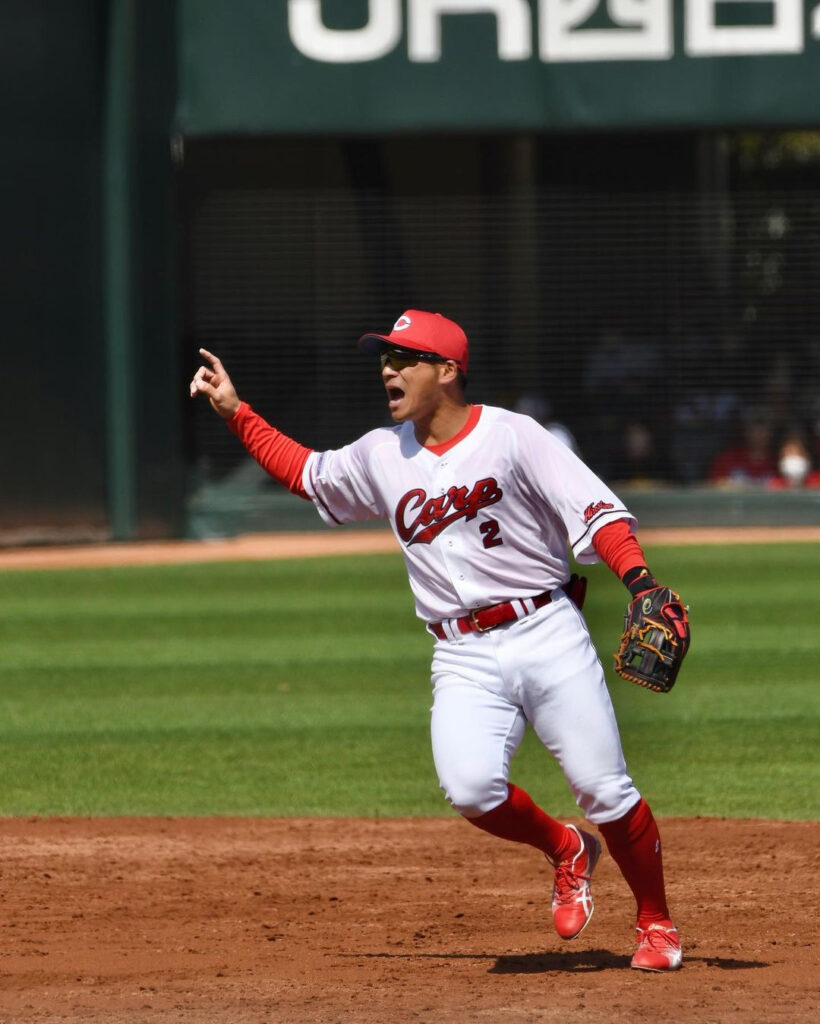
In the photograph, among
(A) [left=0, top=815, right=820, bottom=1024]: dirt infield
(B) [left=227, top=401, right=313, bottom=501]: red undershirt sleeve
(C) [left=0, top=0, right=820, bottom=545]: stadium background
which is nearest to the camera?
(A) [left=0, top=815, right=820, bottom=1024]: dirt infield

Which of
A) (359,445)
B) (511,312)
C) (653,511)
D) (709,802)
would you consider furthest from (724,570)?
(359,445)

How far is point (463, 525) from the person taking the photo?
4.86 meters

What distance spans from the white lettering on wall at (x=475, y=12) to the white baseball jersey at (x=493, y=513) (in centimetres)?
1257

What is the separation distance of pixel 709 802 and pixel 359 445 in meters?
3.02

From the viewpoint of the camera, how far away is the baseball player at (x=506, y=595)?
4.77 meters

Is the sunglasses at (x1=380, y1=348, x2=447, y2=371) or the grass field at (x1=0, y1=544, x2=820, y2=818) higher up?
the sunglasses at (x1=380, y1=348, x2=447, y2=371)

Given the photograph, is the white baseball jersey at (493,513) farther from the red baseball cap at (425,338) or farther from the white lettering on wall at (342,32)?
the white lettering on wall at (342,32)

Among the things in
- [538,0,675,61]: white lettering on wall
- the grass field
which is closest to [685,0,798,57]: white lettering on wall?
[538,0,675,61]: white lettering on wall

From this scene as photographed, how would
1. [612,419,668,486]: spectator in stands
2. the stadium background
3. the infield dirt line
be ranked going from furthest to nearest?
[612,419,668,486]: spectator in stands → the stadium background → the infield dirt line

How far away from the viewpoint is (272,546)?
16672mm

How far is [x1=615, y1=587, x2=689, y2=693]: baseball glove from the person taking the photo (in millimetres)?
4562

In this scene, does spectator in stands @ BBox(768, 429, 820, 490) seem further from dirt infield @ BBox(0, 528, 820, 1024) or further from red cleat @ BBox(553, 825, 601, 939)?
red cleat @ BBox(553, 825, 601, 939)

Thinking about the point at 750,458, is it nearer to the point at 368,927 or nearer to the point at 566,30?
the point at 566,30

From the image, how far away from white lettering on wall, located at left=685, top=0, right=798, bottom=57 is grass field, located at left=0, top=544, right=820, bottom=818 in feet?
18.4
